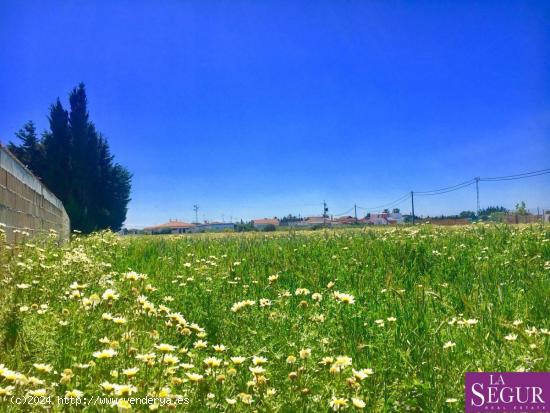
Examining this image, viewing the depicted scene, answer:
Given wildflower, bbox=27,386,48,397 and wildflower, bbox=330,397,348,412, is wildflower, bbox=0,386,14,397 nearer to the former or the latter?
wildflower, bbox=27,386,48,397

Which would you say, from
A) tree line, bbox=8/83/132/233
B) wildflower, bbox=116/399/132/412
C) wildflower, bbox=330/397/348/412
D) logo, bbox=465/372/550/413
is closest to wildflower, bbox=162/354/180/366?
wildflower, bbox=116/399/132/412

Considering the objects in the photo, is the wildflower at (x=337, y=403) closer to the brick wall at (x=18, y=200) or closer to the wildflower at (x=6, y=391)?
the wildflower at (x=6, y=391)

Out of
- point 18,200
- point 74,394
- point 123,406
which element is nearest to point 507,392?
point 123,406

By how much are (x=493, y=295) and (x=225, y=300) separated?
2515 millimetres

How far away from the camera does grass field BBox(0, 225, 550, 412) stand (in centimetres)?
214

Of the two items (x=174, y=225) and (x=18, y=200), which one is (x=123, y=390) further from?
(x=174, y=225)

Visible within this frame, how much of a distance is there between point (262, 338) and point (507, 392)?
1.48m

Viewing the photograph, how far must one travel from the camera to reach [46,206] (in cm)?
1073

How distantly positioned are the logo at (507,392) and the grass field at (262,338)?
65mm

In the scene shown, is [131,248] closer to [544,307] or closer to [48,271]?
[48,271]

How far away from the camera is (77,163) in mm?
35094

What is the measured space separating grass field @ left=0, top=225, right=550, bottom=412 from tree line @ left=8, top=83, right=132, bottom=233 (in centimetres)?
3145

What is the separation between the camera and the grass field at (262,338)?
7.01 feet

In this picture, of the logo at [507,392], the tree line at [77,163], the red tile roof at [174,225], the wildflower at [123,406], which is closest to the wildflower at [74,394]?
the wildflower at [123,406]
